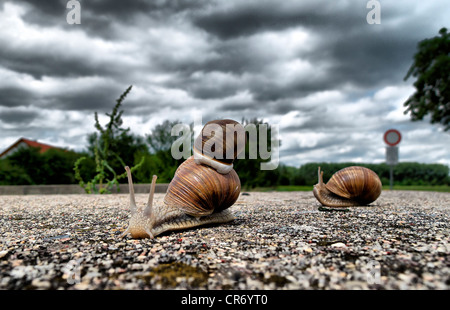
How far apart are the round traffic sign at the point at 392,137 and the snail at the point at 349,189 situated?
10657 millimetres

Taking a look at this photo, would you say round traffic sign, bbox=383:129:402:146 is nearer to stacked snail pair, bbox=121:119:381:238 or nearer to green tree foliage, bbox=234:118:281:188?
green tree foliage, bbox=234:118:281:188

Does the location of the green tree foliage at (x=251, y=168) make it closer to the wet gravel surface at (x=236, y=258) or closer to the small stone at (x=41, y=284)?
the wet gravel surface at (x=236, y=258)

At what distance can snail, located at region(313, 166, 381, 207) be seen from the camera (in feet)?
20.0

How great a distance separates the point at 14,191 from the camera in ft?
39.5

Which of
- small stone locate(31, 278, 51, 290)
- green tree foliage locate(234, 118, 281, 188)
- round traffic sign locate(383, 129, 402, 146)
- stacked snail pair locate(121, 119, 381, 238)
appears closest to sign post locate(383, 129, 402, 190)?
round traffic sign locate(383, 129, 402, 146)

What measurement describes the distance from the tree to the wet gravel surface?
1877 centimetres

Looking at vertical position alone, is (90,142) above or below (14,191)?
above

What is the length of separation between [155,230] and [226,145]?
129cm

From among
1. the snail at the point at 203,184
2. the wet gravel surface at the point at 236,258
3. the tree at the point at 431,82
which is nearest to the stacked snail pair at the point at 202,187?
the snail at the point at 203,184

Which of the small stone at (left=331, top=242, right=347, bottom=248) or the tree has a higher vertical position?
the tree

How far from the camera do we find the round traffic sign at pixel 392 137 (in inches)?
608

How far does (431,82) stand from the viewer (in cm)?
1941
